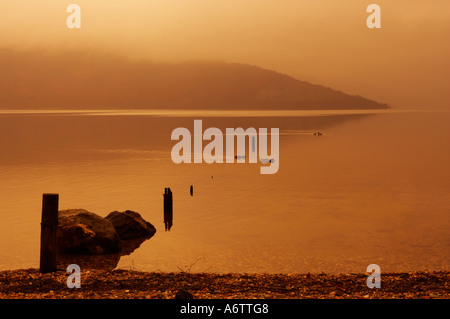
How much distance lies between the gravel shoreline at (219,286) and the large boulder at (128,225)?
9.31 metres

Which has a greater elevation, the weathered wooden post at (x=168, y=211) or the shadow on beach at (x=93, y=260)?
the weathered wooden post at (x=168, y=211)

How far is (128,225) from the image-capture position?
28.1 metres

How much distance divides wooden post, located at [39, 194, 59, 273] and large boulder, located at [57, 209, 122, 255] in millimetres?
6143

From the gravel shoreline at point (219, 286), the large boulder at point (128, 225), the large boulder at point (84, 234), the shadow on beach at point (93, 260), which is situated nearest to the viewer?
the gravel shoreline at point (219, 286)

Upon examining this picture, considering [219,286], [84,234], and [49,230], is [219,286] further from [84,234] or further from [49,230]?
[84,234]

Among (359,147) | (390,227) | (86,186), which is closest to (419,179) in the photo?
(390,227)

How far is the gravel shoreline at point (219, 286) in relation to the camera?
13.8 metres

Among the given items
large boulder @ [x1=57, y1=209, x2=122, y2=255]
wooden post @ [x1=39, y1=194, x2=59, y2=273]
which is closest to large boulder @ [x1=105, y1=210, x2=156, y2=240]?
large boulder @ [x1=57, y1=209, x2=122, y2=255]

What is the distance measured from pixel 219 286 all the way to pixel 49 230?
607cm

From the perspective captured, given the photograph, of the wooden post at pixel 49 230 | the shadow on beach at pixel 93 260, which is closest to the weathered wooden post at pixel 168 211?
the shadow on beach at pixel 93 260

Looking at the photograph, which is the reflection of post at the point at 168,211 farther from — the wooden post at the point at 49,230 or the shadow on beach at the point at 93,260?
the wooden post at the point at 49,230

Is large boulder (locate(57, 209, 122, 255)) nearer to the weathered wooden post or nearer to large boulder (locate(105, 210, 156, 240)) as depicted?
large boulder (locate(105, 210, 156, 240))
